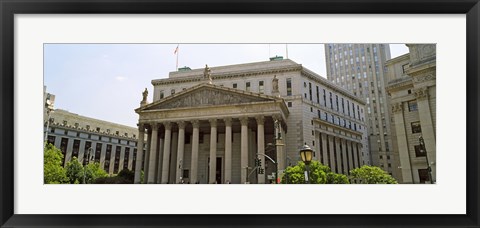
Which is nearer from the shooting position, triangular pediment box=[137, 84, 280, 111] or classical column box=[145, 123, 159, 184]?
classical column box=[145, 123, 159, 184]

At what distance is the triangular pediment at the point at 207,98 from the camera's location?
99.4 feet

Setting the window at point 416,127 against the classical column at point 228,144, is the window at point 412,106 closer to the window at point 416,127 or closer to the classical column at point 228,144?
the window at point 416,127

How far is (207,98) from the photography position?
30.7 m

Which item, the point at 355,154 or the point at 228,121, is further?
the point at 355,154

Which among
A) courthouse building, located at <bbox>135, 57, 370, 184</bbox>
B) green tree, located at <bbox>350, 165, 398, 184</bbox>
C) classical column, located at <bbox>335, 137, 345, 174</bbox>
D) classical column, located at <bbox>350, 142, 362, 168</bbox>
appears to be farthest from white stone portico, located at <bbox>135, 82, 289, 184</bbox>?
classical column, located at <bbox>350, 142, 362, 168</bbox>

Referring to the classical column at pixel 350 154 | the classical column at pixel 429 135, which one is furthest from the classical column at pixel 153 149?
the classical column at pixel 429 135

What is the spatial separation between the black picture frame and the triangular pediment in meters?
23.8

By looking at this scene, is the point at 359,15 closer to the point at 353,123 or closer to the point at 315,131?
the point at 315,131

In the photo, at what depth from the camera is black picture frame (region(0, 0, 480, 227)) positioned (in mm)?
5426

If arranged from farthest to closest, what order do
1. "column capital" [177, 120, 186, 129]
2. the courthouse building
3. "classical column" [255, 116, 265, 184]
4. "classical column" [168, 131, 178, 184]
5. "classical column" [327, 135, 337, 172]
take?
"classical column" [327, 135, 337, 172]
"column capital" [177, 120, 186, 129]
"classical column" [168, 131, 178, 184]
the courthouse building
"classical column" [255, 116, 265, 184]

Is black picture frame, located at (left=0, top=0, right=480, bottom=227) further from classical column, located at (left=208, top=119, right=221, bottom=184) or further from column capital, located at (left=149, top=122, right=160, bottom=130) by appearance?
column capital, located at (left=149, top=122, right=160, bottom=130)

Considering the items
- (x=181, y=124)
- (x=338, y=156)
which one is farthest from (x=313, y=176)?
(x=338, y=156)

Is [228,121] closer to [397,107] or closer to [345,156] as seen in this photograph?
[397,107]

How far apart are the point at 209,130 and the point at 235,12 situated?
2787 centimetres
